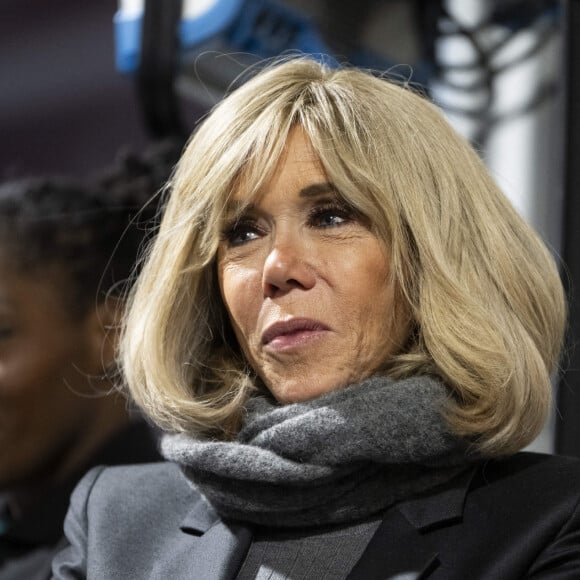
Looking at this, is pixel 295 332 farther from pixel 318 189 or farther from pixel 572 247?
pixel 572 247

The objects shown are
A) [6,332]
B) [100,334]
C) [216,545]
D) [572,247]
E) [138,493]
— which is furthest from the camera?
[100,334]

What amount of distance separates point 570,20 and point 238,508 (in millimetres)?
906

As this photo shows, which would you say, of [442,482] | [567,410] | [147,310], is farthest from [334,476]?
[567,410]

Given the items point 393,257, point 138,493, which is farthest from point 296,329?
point 138,493

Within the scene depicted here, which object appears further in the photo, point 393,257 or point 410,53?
point 410,53

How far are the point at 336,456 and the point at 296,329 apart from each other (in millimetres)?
154

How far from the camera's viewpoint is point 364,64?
87.4 inches

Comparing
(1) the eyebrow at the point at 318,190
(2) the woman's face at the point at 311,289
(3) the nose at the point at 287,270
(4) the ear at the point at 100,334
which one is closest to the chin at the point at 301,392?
(2) the woman's face at the point at 311,289

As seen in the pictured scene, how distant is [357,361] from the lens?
1.24m

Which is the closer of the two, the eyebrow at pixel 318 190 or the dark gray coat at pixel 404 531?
the dark gray coat at pixel 404 531

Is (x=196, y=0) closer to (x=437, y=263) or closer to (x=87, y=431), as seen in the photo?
(x=87, y=431)

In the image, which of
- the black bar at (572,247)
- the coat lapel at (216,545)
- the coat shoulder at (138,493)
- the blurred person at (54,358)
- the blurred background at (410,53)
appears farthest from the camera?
the blurred background at (410,53)

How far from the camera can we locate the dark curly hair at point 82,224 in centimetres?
203

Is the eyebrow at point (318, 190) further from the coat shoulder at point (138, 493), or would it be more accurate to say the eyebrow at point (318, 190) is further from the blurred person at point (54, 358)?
the blurred person at point (54, 358)
